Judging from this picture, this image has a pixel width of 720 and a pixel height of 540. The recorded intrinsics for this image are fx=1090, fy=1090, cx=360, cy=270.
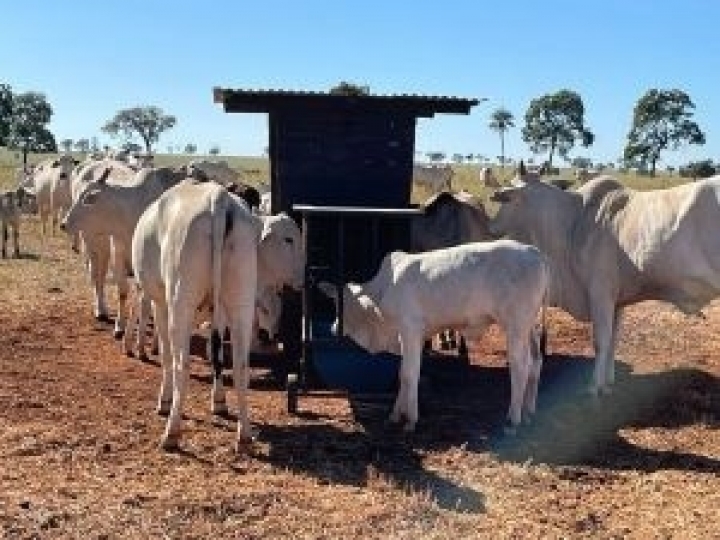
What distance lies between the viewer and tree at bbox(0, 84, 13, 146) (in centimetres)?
7100

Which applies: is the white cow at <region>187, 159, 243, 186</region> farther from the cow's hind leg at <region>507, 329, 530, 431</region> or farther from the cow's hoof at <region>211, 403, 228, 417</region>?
the cow's hind leg at <region>507, 329, 530, 431</region>

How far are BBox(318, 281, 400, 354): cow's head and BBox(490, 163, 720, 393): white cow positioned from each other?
2563 mm

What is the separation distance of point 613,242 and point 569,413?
6.93 feet

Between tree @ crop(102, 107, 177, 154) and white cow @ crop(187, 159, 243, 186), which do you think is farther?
tree @ crop(102, 107, 177, 154)

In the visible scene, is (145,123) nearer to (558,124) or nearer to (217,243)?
(558,124)

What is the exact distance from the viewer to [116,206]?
543 inches

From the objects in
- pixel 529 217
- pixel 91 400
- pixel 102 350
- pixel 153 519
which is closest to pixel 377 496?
pixel 153 519

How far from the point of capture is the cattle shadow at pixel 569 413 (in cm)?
953

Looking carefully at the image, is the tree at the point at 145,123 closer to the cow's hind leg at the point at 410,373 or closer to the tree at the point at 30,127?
the tree at the point at 30,127

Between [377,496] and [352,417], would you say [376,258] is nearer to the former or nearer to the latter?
[352,417]

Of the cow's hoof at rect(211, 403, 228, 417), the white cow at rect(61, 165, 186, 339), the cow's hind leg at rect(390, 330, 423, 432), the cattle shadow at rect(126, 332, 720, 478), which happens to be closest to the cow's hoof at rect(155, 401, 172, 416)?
the cow's hoof at rect(211, 403, 228, 417)

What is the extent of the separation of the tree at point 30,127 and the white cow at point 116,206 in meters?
60.4

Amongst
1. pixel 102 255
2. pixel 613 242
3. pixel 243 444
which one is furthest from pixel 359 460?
pixel 102 255

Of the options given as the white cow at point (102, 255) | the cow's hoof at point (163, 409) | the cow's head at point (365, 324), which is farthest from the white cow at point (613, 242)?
the white cow at point (102, 255)
